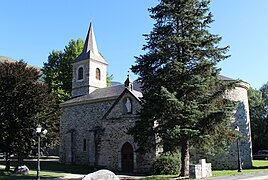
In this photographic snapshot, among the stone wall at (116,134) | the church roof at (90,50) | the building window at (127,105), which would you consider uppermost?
Result: the church roof at (90,50)

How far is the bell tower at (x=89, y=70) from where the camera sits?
38.8 metres

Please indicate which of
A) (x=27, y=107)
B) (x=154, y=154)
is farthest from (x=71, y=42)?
(x=154, y=154)

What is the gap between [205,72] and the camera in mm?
18719

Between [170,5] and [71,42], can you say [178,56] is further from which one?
[71,42]

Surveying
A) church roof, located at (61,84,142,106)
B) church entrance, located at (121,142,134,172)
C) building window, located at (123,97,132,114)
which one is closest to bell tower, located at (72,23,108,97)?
church roof, located at (61,84,142,106)

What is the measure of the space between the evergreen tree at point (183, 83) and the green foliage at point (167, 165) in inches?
125

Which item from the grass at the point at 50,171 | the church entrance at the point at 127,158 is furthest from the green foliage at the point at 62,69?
the church entrance at the point at 127,158

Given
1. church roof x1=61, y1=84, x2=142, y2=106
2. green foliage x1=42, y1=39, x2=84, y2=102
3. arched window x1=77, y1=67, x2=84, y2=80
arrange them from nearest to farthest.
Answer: church roof x1=61, y1=84, x2=142, y2=106
arched window x1=77, y1=67, x2=84, y2=80
green foliage x1=42, y1=39, x2=84, y2=102

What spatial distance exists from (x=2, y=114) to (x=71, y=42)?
2956 cm

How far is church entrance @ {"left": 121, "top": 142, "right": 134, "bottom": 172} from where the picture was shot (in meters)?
24.8

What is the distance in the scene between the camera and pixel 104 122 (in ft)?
88.8

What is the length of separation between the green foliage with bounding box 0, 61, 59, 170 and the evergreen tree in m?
8.22

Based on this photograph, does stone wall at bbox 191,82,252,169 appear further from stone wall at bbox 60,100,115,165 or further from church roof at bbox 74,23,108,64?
church roof at bbox 74,23,108,64

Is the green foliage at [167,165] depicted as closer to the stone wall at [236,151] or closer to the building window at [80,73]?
the stone wall at [236,151]
